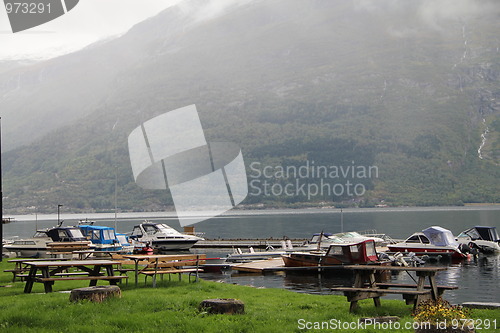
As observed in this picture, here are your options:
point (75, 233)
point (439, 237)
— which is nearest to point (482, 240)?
point (439, 237)

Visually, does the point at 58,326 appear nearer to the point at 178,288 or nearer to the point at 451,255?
the point at 178,288

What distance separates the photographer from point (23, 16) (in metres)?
15.8

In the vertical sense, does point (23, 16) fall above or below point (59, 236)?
above

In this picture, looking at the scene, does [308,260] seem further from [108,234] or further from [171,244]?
[171,244]

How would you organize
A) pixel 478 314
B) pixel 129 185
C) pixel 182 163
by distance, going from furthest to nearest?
pixel 129 185 < pixel 182 163 < pixel 478 314

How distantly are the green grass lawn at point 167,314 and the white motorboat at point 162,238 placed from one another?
113 ft

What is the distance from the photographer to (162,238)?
161 ft

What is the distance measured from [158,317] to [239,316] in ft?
5.02

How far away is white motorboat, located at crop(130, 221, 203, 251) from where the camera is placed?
48844 mm

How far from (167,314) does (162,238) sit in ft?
127

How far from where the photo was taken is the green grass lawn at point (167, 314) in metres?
10.1

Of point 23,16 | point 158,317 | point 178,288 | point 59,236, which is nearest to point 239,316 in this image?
point 158,317

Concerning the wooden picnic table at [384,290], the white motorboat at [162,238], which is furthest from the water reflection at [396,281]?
the white motorboat at [162,238]

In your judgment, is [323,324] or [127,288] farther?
[127,288]
